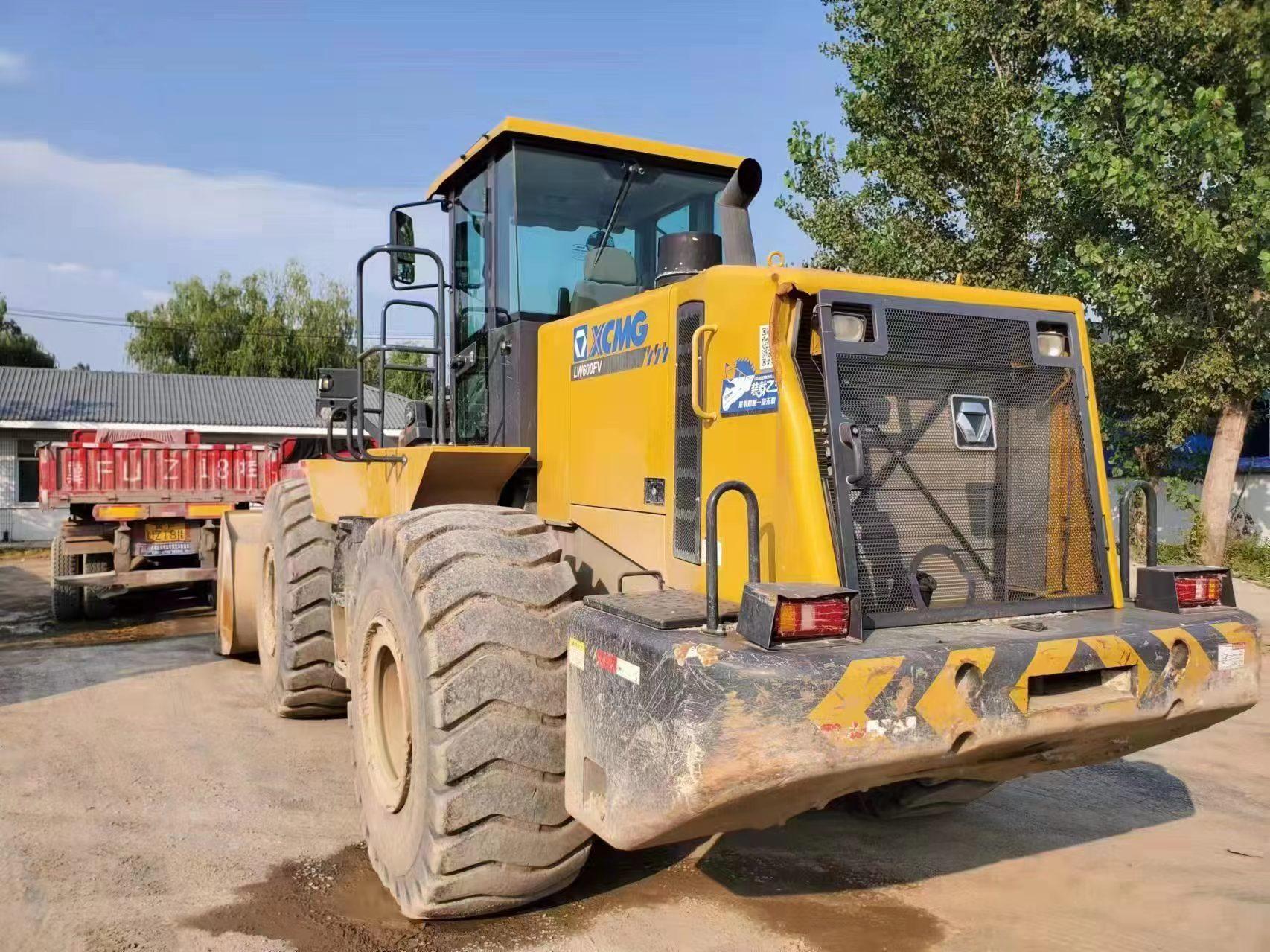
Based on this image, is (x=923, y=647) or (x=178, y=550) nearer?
(x=923, y=647)

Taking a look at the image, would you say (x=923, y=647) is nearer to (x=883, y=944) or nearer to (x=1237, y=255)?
(x=883, y=944)

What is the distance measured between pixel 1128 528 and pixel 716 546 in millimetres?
1838

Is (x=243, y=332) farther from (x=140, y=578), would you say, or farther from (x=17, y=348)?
(x=140, y=578)

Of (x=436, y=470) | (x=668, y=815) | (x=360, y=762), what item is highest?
(x=436, y=470)

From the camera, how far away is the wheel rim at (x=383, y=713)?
4168mm

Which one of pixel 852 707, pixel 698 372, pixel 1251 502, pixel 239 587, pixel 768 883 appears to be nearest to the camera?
pixel 852 707

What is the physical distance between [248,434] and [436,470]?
2562cm

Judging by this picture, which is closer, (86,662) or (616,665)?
(616,665)

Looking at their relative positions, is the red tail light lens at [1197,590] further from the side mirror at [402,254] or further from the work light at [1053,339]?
the side mirror at [402,254]

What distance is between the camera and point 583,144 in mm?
5020

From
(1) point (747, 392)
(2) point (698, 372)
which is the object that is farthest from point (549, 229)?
(1) point (747, 392)

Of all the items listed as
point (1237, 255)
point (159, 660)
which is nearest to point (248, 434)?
point (159, 660)

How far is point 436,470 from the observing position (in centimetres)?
482

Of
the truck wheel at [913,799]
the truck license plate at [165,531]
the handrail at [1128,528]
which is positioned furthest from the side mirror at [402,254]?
the truck license plate at [165,531]
